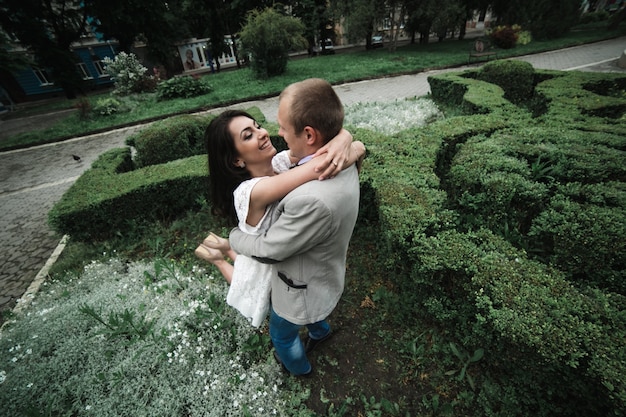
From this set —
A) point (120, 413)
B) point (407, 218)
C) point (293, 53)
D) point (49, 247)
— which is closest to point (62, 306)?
point (120, 413)

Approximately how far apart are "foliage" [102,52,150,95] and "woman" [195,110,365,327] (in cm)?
2032

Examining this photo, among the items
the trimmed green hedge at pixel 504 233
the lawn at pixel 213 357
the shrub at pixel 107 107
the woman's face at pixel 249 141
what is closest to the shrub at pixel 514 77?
the trimmed green hedge at pixel 504 233

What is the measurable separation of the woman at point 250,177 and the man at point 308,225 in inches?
3.3

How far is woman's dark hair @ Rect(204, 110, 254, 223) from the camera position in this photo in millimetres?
1871

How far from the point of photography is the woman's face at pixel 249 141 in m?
1.85

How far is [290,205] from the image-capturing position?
1.45m

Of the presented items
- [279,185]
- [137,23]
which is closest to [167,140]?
[279,185]

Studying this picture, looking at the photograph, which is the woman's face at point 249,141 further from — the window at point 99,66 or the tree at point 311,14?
the window at point 99,66

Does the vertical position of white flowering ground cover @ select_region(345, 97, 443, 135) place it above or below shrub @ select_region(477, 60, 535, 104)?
below

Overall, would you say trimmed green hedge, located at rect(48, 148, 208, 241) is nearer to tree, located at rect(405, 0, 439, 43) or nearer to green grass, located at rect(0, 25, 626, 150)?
green grass, located at rect(0, 25, 626, 150)

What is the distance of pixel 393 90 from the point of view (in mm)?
13414

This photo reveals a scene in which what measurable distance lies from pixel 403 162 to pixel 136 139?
20.1 feet

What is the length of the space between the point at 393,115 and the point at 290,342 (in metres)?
7.91

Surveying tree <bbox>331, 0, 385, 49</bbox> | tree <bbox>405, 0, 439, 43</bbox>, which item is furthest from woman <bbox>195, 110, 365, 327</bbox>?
tree <bbox>405, 0, 439, 43</bbox>
